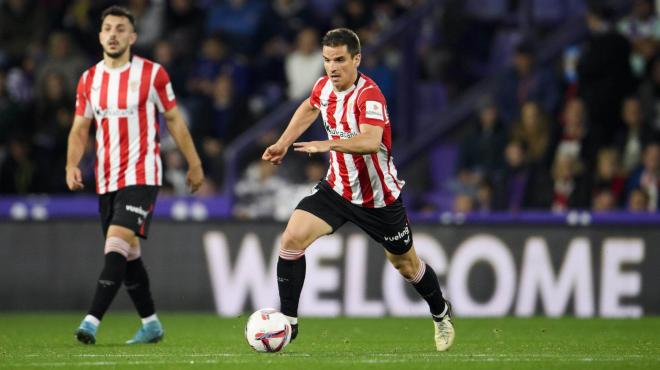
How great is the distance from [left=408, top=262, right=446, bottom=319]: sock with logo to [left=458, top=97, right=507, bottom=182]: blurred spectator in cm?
559

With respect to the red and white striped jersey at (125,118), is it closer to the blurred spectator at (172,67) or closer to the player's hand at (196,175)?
the player's hand at (196,175)

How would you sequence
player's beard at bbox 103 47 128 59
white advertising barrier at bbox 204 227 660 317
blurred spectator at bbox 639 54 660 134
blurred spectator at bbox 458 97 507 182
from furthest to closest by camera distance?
blurred spectator at bbox 639 54 660 134, blurred spectator at bbox 458 97 507 182, white advertising barrier at bbox 204 227 660 317, player's beard at bbox 103 47 128 59

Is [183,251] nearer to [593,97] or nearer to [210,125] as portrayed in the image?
[210,125]

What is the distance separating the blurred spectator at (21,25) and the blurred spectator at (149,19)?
132cm

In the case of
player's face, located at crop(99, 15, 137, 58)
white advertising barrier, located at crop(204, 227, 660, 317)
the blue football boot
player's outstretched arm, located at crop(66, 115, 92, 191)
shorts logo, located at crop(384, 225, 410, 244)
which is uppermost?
player's face, located at crop(99, 15, 137, 58)

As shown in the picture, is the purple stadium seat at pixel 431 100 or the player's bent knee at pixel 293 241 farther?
the purple stadium seat at pixel 431 100

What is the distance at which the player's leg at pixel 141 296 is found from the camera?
31.7 ft

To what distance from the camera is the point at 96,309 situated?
9000 millimetres

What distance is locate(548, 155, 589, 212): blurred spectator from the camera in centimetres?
1388

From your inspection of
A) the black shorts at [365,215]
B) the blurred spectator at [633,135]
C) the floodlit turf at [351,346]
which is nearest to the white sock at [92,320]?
the floodlit turf at [351,346]

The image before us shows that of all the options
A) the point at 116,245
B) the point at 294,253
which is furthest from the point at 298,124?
the point at 116,245

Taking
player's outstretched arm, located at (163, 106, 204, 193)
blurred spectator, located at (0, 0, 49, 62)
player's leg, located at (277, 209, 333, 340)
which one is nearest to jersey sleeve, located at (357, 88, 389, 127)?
player's leg, located at (277, 209, 333, 340)

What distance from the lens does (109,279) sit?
9.13 m

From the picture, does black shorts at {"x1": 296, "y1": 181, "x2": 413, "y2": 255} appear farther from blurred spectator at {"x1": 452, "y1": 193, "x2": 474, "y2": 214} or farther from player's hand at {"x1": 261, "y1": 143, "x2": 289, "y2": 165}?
blurred spectator at {"x1": 452, "y1": 193, "x2": 474, "y2": 214}
